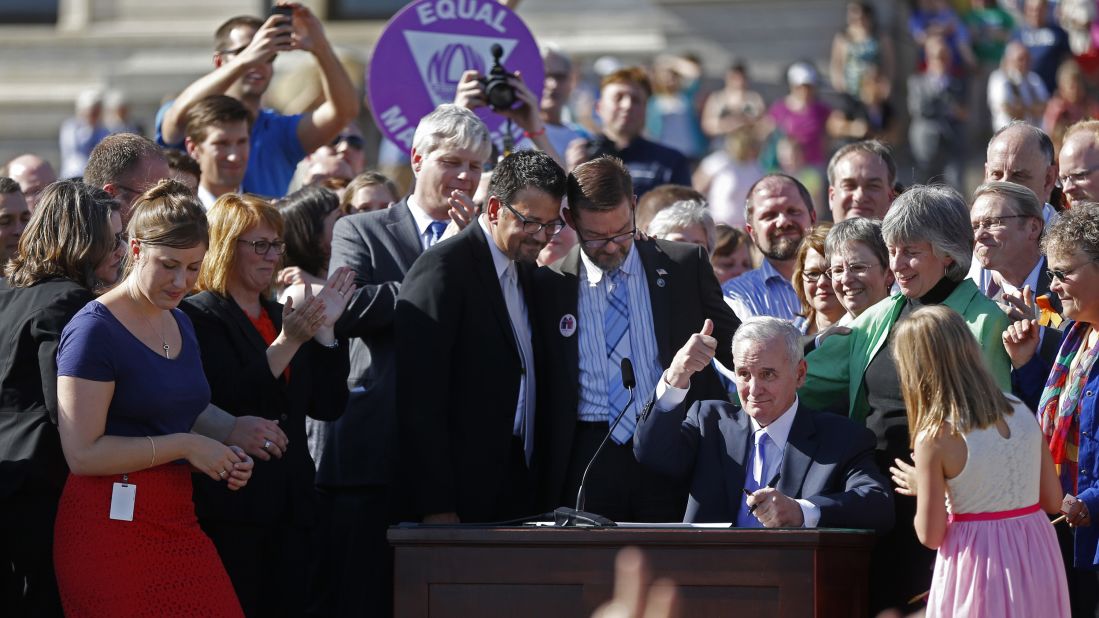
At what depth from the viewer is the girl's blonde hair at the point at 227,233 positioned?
20.9ft

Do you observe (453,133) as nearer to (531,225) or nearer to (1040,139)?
(531,225)

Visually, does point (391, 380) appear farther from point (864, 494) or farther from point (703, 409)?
point (864, 494)

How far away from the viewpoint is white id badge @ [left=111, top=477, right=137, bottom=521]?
5.64 meters

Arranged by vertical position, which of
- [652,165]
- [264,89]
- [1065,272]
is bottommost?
[1065,272]

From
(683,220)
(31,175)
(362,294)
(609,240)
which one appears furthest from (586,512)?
(31,175)

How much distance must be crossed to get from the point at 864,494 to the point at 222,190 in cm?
349

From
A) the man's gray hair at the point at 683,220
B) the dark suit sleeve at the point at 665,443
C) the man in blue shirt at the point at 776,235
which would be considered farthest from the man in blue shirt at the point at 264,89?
the dark suit sleeve at the point at 665,443

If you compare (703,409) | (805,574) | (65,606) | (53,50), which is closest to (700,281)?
(703,409)

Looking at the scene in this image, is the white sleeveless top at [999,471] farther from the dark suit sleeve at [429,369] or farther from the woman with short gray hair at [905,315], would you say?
the dark suit sleeve at [429,369]

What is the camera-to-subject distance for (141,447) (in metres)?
5.59

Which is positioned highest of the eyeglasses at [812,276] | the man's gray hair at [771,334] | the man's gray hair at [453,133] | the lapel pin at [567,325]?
the man's gray hair at [453,133]

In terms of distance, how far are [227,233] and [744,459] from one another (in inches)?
77.3

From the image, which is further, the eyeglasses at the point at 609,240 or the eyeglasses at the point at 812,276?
the eyeglasses at the point at 812,276

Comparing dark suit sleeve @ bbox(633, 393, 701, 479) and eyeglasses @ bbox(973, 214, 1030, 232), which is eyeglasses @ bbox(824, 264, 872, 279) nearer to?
eyeglasses @ bbox(973, 214, 1030, 232)
